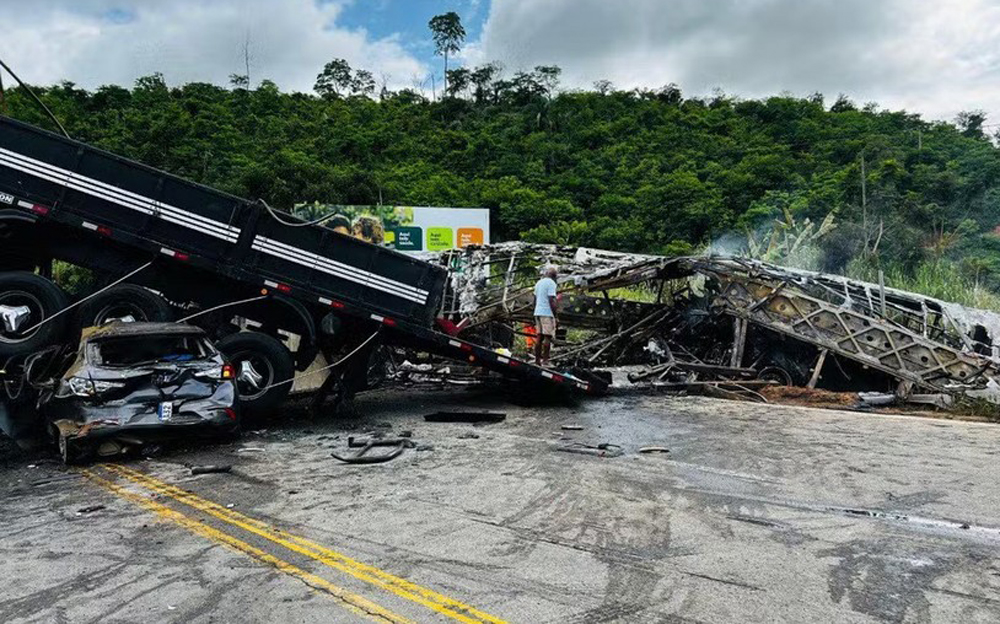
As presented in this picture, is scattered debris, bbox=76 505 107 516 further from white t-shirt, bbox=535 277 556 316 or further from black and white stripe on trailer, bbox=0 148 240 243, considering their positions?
white t-shirt, bbox=535 277 556 316

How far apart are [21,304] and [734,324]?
11626 millimetres

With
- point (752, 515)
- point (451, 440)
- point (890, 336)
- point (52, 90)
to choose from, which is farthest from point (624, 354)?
point (52, 90)

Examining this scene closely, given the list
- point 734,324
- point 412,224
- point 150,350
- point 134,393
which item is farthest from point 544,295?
point 412,224

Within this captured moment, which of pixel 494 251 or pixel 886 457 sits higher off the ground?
pixel 494 251

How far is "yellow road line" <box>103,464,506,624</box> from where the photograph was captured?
3811mm

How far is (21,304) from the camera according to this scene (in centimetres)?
883

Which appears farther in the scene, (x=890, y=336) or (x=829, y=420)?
(x=890, y=336)

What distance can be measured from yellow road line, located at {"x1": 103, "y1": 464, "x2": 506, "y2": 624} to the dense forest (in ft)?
70.0

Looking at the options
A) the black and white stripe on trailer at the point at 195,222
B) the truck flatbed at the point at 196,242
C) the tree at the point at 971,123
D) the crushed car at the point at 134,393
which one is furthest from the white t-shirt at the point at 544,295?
the tree at the point at 971,123

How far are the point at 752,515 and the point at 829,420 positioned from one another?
17.6 feet

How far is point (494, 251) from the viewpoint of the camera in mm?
15070

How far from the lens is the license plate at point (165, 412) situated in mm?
7607

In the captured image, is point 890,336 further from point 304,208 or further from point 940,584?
point 304,208

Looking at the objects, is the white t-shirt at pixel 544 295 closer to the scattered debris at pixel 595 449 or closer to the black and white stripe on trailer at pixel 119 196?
the scattered debris at pixel 595 449
